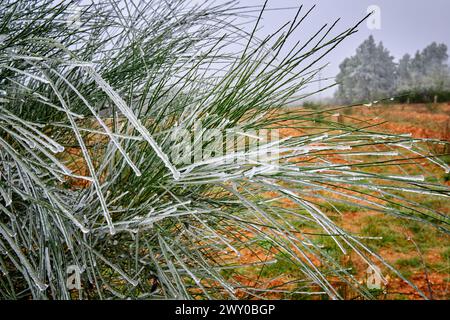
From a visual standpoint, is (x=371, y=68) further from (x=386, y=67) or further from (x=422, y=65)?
(x=422, y=65)

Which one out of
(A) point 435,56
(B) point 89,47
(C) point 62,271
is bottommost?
(C) point 62,271

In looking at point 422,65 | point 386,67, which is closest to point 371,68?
point 386,67

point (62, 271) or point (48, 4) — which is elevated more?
point (48, 4)

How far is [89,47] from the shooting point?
104cm

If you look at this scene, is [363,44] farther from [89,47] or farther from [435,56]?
[89,47]

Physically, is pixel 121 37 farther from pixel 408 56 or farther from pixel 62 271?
pixel 408 56

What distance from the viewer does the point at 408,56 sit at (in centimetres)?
1966

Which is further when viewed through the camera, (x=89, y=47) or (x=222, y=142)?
(x=89, y=47)

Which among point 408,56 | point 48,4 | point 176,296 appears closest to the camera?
point 176,296

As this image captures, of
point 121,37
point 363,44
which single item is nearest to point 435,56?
point 363,44

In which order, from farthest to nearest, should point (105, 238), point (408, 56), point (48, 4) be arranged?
point (408, 56) → point (48, 4) → point (105, 238)
